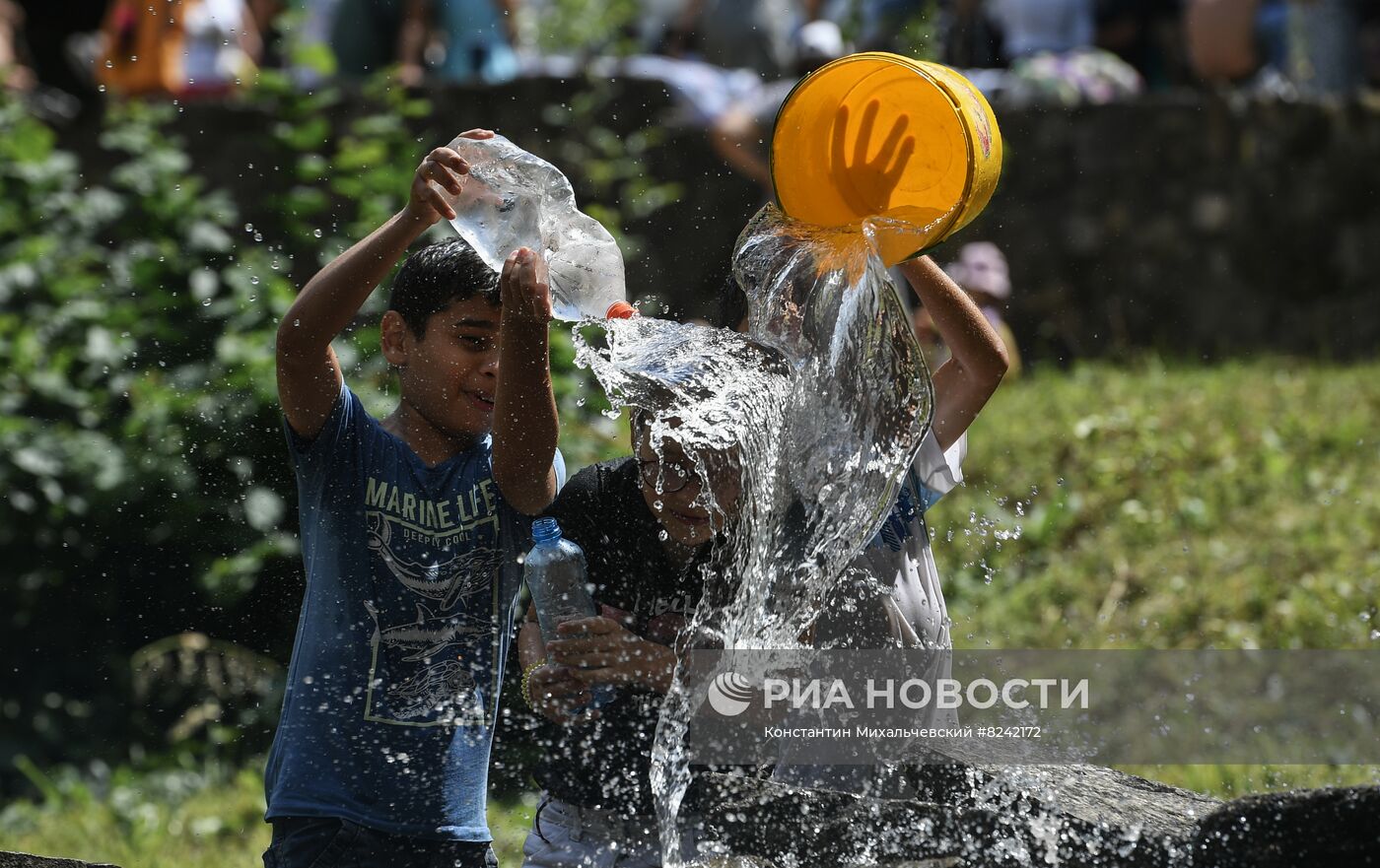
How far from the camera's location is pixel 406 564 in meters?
2.58

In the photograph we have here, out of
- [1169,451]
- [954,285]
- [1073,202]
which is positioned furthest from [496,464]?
[1073,202]

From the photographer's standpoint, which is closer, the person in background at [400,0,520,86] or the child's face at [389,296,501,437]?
the child's face at [389,296,501,437]

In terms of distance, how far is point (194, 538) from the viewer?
438 cm

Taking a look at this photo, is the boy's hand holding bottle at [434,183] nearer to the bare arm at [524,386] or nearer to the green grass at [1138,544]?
the bare arm at [524,386]

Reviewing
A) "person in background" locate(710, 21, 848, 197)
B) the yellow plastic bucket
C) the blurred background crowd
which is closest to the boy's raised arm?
the yellow plastic bucket

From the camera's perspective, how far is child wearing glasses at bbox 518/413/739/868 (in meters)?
2.53

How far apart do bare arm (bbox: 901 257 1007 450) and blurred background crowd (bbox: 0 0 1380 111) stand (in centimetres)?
324

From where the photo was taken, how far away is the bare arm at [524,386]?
7.77 feet

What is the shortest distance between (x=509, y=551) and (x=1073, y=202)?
4.83 metres

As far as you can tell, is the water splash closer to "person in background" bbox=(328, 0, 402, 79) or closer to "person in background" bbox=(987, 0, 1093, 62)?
"person in background" bbox=(987, 0, 1093, 62)

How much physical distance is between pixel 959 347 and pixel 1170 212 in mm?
4443

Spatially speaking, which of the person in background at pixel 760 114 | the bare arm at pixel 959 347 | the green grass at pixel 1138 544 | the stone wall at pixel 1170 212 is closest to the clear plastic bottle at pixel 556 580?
the bare arm at pixel 959 347

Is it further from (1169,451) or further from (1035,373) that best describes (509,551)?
(1035,373)

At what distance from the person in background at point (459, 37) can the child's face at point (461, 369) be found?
461 cm
